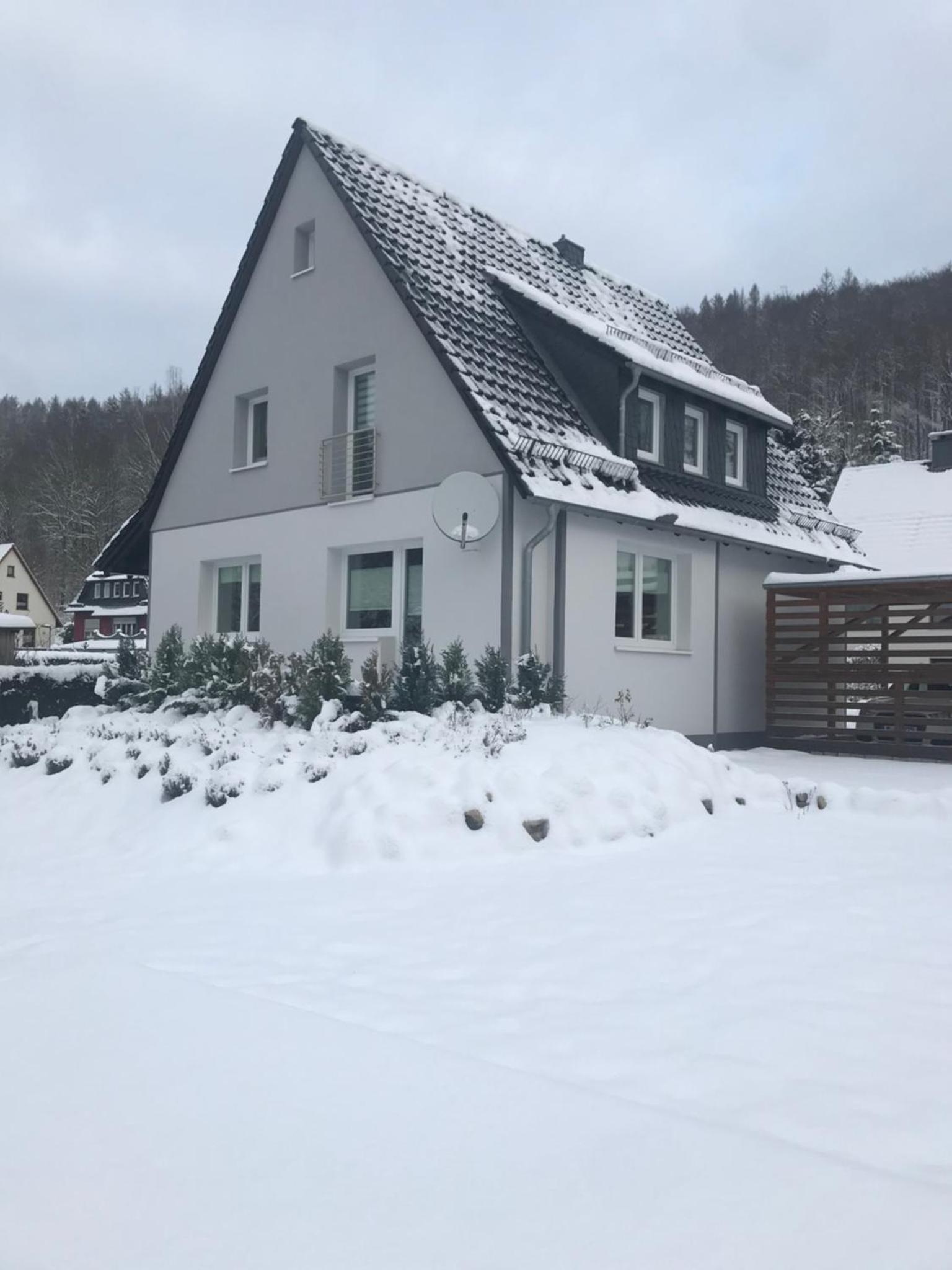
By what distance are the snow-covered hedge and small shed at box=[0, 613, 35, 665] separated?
155cm

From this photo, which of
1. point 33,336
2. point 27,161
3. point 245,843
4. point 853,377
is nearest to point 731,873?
point 245,843

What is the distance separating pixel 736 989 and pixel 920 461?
2649 centimetres

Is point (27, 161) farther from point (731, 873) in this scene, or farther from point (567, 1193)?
point (567, 1193)

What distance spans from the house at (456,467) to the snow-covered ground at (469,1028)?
4.17 meters

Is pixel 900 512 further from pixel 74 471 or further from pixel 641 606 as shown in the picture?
pixel 74 471

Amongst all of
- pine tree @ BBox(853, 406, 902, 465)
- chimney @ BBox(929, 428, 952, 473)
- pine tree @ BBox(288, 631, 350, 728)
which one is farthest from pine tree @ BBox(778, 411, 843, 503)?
pine tree @ BBox(288, 631, 350, 728)

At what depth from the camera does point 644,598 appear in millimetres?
13352

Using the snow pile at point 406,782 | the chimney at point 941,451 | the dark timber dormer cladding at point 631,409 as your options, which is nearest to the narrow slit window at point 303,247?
the dark timber dormer cladding at point 631,409

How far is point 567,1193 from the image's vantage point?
270cm

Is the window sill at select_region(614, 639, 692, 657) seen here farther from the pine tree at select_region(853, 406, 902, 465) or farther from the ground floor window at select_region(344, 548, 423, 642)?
the pine tree at select_region(853, 406, 902, 465)

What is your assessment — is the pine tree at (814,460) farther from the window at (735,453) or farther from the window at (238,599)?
the window at (238,599)

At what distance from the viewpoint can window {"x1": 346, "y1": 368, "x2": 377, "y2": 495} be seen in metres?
13.1

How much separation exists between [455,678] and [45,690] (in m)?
6.05

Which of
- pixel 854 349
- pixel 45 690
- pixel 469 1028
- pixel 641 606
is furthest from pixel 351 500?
pixel 854 349
